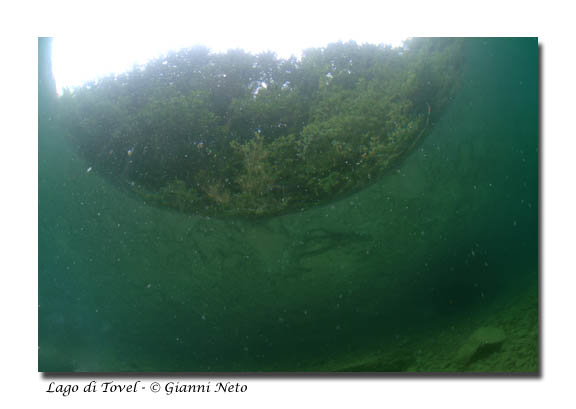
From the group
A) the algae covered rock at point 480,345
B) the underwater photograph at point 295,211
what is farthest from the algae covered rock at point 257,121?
the algae covered rock at point 480,345

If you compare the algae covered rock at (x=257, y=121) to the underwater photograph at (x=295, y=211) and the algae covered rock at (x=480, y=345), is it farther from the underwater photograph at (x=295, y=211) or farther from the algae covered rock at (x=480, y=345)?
the algae covered rock at (x=480, y=345)

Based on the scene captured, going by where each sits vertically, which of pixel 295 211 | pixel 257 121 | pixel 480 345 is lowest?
pixel 480 345

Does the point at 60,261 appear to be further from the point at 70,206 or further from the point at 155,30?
the point at 155,30

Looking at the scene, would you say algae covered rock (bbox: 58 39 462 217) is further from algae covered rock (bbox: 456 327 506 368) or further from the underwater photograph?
algae covered rock (bbox: 456 327 506 368)

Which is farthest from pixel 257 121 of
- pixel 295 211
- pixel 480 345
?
pixel 480 345

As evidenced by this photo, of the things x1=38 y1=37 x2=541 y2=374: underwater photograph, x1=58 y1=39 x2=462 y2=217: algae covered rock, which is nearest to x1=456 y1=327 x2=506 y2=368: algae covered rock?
x1=38 y1=37 x2=541 y2=374: underwater photograph

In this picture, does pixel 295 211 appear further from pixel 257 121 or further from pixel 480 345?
pixel 480 345

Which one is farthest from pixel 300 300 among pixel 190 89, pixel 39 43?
pixel 39 43
